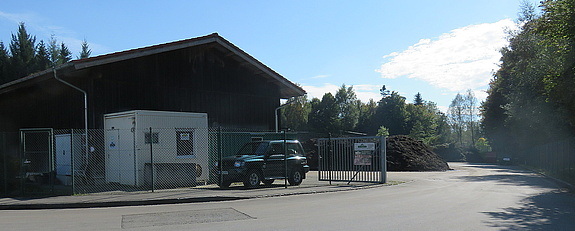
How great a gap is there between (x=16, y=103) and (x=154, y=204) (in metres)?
13.0

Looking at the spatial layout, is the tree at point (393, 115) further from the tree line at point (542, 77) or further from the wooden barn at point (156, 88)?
the wooden barn at point (156, 88)

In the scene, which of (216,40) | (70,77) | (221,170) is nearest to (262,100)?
(216,40)

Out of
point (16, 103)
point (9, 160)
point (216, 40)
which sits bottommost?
point (9, 160)

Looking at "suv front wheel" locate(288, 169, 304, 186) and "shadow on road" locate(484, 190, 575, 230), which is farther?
"suv front wheel" locate(288, 169, 304, 186)

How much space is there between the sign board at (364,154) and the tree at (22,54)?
1366 inches

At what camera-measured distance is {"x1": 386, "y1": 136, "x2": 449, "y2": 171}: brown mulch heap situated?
34.0 m

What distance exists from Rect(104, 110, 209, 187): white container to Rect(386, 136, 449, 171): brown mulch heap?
19.3m

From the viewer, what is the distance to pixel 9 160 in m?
14.8

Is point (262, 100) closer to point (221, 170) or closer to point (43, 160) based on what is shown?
point (221, 170)

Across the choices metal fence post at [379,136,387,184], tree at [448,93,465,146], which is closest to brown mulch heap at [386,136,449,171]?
metal fence post at [379,136,387,184]

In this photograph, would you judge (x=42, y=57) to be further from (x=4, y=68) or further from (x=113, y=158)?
(x=113, y=158)

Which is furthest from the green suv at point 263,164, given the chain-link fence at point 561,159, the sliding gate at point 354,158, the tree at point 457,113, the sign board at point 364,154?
the tree at point 457,113

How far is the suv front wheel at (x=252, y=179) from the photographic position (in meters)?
16.2

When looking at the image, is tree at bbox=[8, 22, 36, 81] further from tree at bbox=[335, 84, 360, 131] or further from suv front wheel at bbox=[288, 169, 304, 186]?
tree at bbox=[335, 84, 360, 131]
